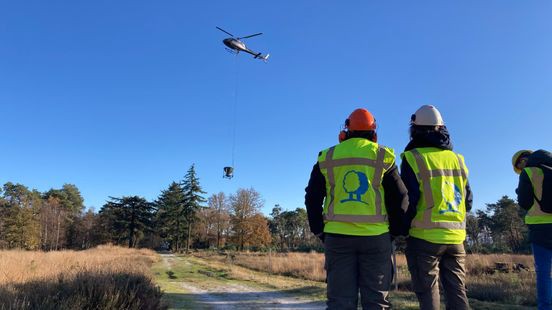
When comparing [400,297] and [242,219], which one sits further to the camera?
[242,219]

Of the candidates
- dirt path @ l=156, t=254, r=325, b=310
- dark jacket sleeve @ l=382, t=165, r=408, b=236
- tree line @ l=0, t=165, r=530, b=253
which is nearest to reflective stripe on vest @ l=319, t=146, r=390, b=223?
dark jacket sleeve @ l=382, t=165, r=408, b=236

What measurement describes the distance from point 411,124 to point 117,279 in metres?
5.70

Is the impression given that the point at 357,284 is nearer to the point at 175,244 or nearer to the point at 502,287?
the point at 502,287

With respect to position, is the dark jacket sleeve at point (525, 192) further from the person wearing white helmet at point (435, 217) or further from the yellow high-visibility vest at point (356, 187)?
the yellow high-visibility vest at point (356, 187)

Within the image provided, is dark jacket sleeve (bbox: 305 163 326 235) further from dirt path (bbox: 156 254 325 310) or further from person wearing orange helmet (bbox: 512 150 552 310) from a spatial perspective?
dirt path (bbox: 156 254 325 310)


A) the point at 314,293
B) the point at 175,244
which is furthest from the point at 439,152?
the point at 175,244

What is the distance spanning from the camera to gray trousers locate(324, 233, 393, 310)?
3.03 m

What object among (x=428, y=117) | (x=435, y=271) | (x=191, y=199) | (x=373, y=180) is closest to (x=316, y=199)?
(x=373, y=180)

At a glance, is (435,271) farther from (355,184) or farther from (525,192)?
(525,192)

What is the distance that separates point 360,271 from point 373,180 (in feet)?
2.49

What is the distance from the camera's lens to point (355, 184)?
10.4 ft

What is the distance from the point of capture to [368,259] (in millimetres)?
3068

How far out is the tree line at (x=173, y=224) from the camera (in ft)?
180

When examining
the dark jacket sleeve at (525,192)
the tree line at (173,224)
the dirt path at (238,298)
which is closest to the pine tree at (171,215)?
the tree line at (173,224)
